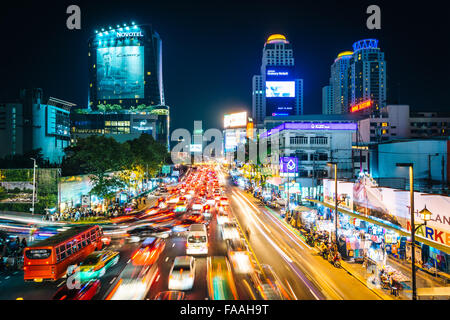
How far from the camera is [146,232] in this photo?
2678 centimetres

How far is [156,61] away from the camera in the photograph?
576 feet

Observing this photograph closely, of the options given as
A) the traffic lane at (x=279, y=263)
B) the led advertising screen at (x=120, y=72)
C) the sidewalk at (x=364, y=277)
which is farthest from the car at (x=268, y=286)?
the led advertising screen at (x=120, y=72)

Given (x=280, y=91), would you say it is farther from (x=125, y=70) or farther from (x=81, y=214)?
(x=125, y=70)

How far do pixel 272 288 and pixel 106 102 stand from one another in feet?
581

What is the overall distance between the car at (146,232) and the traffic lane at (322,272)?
33.2 ft

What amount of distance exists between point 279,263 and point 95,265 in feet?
36.7

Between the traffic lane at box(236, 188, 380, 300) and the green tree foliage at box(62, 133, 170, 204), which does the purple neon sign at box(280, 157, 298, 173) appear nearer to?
the traffic lane at box(236, 188, 380, 300)

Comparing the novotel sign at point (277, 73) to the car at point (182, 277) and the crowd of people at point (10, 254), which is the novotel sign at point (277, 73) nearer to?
the crowd of people at point (10, 254)

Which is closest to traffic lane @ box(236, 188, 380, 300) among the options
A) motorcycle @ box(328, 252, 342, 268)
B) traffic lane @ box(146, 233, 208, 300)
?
motorcycle @ box(328, 252, 342, 268)

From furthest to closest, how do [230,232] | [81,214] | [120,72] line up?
[120,72] < [81,214] < [230,232]

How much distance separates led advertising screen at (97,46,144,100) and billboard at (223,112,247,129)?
53989mm

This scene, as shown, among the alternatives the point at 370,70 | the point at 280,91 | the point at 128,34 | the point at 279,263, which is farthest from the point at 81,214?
the point at 370,70

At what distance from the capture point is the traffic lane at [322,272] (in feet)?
46.0
